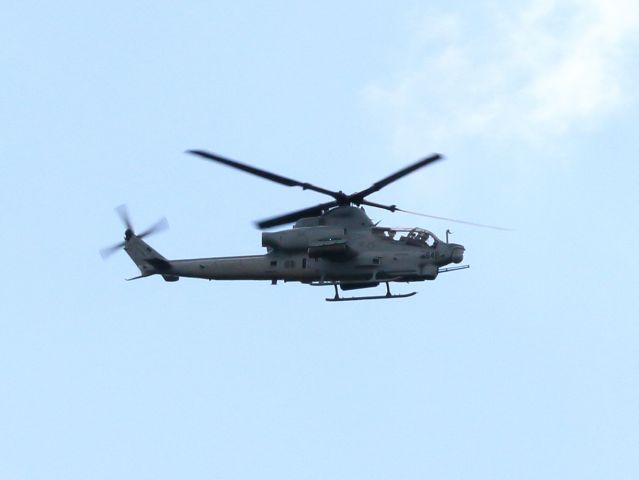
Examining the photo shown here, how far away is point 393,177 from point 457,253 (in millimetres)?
2928

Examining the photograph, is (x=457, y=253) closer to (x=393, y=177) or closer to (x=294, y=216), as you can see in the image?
(x=393, y=177)

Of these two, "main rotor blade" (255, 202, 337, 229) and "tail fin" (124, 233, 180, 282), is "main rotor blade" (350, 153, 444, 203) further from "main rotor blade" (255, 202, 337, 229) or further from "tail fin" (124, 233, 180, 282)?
"tail fin" (124, 233, 180, 282)

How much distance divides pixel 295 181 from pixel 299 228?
73.5 inches

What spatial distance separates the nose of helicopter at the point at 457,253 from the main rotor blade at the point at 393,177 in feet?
8.74

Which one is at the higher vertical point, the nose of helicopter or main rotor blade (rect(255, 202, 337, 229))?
main rotor blade (rect(255, 202, 337, 229))

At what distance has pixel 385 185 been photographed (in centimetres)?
3092

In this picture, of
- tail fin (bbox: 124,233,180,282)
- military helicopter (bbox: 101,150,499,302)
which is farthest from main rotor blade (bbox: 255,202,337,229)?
tail fin (bbox: 124,233,180,282)

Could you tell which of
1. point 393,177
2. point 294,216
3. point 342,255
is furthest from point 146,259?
point 393,177

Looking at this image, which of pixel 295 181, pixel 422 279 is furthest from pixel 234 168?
pixel 422 279

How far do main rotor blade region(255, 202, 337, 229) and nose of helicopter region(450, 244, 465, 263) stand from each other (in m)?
3.86

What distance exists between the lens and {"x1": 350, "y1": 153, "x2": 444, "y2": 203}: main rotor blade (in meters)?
29.6

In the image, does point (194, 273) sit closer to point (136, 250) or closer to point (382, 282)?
point (136, 250)

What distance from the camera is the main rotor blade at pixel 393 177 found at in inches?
1166

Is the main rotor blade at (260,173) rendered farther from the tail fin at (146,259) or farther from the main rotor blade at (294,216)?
the tail fin at (146,259)
